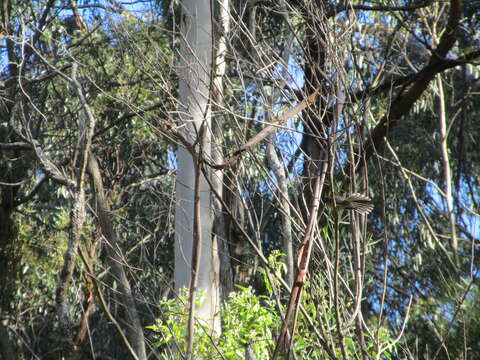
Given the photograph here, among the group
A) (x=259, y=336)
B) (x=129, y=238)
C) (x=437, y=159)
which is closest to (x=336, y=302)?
(x=259, y=336)

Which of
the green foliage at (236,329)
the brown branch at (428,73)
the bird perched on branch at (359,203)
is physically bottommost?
the green foliage at (236,329)

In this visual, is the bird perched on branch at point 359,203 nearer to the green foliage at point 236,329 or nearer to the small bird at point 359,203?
the small bird at point 359,203

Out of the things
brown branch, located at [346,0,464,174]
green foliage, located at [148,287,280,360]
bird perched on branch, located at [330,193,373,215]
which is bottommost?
green foliage, located at [148,287,280,360]

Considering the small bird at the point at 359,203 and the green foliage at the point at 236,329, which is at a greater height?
the small bird at the point at 359,203

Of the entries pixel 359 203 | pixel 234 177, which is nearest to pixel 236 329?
pixel 234 177

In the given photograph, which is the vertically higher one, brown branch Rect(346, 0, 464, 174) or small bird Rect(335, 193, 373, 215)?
brown branch Rect(346, 0, 464, 174)

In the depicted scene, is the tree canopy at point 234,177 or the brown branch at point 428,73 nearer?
the tree canopy at point 234,177

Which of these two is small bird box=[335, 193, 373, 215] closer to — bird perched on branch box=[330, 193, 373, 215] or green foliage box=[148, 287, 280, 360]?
bird perched on branch box=[330, 193, 373, 215]

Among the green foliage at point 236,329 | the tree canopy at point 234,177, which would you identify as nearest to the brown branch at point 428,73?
the tree canopy at point 234,177

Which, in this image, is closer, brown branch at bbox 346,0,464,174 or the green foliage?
the green foliage

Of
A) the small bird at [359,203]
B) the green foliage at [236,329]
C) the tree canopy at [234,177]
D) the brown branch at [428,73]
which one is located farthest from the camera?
the brown branch at [428,73]

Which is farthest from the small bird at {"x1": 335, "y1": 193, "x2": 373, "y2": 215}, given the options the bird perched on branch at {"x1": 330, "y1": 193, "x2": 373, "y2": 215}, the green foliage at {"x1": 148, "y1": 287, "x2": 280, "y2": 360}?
the green foliage at {"x1": 148, "y1": 287, "x2": 280, "y2": 360}

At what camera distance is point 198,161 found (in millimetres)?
2018

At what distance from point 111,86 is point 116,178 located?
84 centimetres
